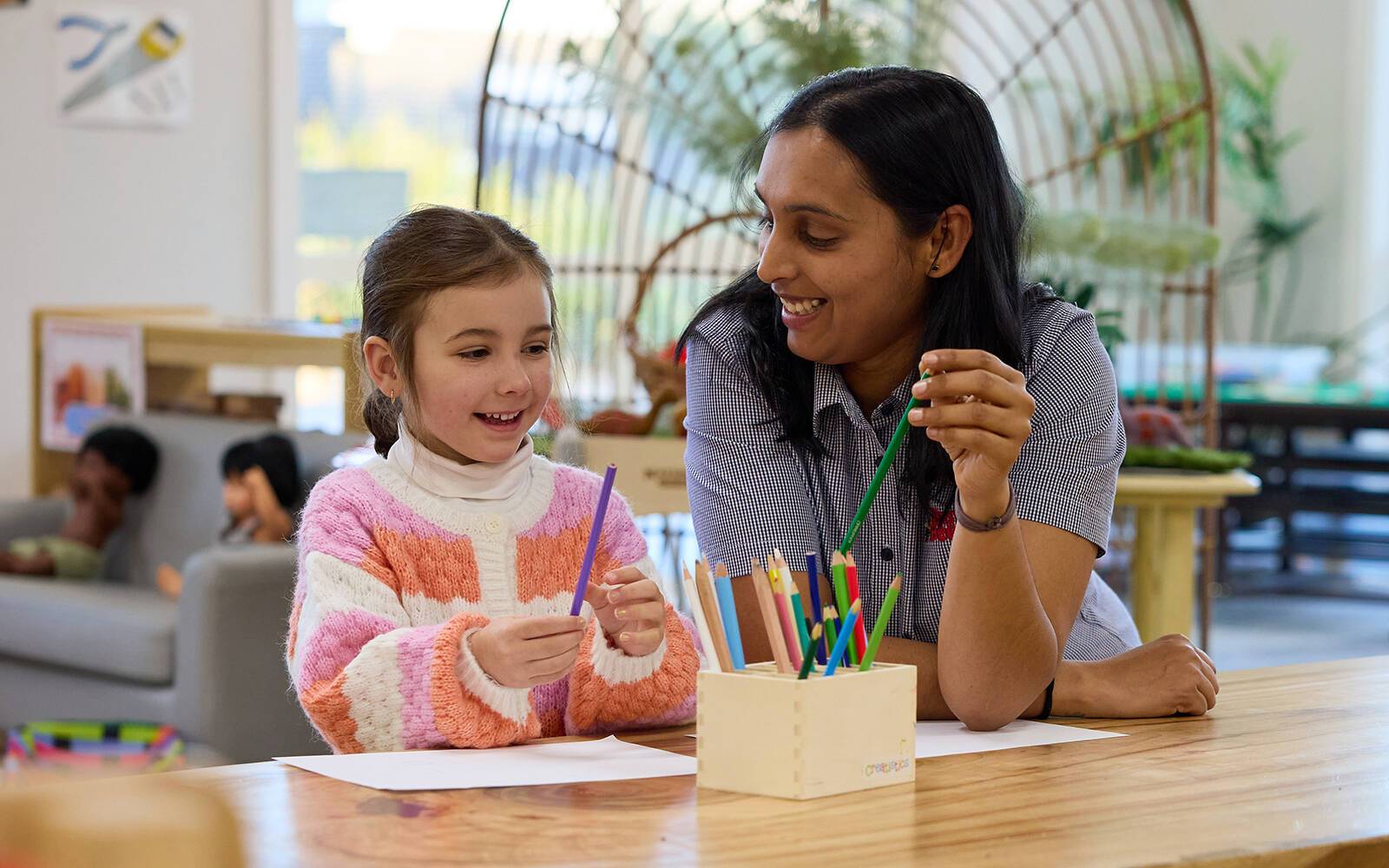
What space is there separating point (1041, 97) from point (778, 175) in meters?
5.98

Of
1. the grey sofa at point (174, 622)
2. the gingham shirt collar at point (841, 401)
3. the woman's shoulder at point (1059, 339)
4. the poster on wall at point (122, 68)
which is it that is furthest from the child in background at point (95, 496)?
the woman's shoulder at point (1059, 339)

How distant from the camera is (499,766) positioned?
0.93m

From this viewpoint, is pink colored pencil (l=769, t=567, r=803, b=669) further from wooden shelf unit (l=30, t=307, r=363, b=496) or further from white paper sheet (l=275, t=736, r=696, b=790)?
wooden shelf unit (l=30, t=307, r=363, b=496)

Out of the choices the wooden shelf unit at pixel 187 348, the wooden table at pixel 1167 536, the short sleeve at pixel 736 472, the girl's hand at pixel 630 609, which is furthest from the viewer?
the wooden shelf unit at pixel 187 348

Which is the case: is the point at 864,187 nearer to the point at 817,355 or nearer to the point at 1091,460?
the point at 817,355

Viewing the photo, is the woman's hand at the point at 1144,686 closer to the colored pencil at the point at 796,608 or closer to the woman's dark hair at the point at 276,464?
the colored pencil at the point at 796,608

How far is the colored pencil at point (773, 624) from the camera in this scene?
873 mm

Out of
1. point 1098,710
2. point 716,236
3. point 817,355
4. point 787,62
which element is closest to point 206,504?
point 787,62

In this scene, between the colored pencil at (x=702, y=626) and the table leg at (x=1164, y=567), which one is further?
the table leg at (x=1164, y=567)

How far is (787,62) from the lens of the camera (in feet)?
11.9

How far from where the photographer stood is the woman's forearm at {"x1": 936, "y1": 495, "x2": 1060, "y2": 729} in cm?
109

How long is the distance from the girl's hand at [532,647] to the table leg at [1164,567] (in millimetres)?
2111

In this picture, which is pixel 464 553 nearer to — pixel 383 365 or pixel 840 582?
pixel 383 365

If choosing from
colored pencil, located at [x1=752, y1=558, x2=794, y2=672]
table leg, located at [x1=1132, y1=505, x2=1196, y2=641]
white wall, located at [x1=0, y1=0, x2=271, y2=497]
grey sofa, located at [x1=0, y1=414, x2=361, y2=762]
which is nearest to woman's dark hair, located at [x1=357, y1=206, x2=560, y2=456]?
colored pencil, located at [x1=752, y1=558, x2=794, y2=672]
